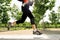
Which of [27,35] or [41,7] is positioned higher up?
[41,7]

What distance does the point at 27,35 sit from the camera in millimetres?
2646

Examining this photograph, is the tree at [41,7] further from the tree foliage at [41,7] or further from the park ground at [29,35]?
the park ground at [29,35]

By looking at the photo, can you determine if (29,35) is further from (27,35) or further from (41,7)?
(41,7)

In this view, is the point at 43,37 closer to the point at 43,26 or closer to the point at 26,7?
the point at 43,26

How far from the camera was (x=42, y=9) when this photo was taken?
8.74 feet

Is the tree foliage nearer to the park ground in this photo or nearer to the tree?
the tree

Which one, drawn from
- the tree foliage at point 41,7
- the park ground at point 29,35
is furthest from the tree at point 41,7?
the park ground at point 29,35

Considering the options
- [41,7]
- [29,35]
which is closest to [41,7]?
[41,7]

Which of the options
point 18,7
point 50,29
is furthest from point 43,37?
point 18,7

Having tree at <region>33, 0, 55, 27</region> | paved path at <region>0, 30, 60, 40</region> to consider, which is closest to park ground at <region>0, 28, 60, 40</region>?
paved path at <region>0, 30, 60, 40</region>

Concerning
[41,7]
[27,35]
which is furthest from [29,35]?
[41,7]

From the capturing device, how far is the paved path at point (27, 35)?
264 cm

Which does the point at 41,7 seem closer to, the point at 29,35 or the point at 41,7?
the point at 41,7

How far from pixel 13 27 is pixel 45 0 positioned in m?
0.62
